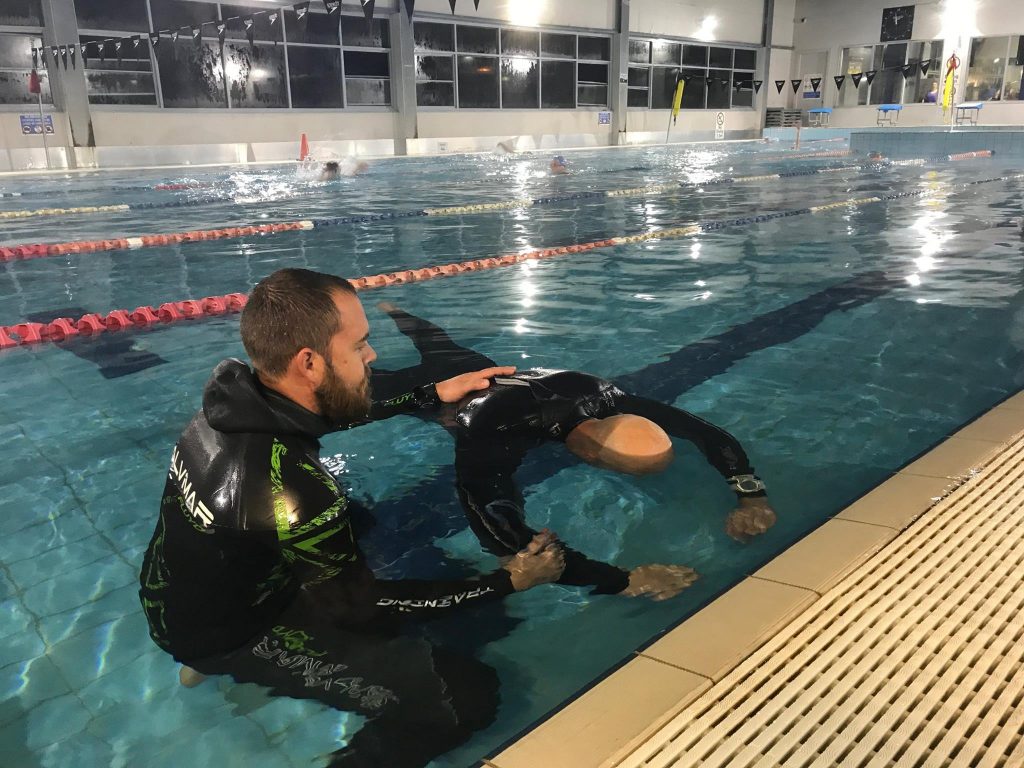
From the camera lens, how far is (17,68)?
15.8m

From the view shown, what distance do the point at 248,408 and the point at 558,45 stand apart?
25556 mm

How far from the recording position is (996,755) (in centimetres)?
142

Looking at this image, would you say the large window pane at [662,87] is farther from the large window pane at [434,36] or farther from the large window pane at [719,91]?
the large window pane at [434,36]

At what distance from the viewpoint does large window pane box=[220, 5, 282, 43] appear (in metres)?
17.9

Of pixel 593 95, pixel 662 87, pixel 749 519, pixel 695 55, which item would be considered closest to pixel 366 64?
pixel 593 95

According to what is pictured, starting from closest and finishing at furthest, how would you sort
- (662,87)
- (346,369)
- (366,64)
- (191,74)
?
(346,369)
(191,74)
(366,64)
(662,87)

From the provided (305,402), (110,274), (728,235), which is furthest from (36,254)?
(305,402)

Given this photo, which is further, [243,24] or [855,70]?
[855,70]

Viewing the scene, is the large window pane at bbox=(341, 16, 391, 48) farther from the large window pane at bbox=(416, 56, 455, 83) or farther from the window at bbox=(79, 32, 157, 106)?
the window at bbox=(79, 32, 157, 106)

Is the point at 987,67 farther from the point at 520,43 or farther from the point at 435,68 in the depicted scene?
the point at 435,68

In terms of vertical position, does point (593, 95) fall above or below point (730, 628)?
above

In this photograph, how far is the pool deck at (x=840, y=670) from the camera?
1.47 meters

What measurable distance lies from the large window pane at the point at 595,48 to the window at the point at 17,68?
15.4 metres

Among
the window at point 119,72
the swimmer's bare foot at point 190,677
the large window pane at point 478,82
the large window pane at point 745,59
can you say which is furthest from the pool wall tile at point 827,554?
the large window pane at point 745,59
